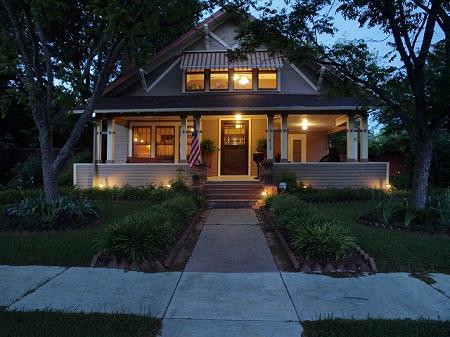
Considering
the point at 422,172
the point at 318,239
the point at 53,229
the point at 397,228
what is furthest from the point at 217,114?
the point at 318,239

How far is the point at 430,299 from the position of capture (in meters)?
4.61

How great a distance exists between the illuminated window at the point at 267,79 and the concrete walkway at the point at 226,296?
12.3m

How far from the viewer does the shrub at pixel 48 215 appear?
8312mm

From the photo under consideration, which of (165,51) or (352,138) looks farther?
(165,51)

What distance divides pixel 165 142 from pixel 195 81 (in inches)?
126

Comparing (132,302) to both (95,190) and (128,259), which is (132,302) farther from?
(95,190)

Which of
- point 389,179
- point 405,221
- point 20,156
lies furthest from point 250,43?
point 20,156

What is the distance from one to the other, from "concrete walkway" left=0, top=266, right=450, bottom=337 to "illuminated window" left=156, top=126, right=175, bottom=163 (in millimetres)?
12265

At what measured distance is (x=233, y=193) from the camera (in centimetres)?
1372

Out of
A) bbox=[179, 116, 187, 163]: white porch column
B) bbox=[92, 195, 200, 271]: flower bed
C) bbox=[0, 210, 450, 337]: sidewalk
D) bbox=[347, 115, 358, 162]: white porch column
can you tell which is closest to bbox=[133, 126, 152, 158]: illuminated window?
bbox=[179, 116, 187, 163]: white porch column

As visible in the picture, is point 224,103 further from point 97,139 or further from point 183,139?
point 97,139

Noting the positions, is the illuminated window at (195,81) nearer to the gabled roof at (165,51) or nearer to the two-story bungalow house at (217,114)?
the two-story bungalow house at (217,114)

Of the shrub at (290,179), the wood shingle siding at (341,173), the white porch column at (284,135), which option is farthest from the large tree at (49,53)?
the wood shingle siding at (341,173)

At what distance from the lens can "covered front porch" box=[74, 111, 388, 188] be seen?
593 inches
